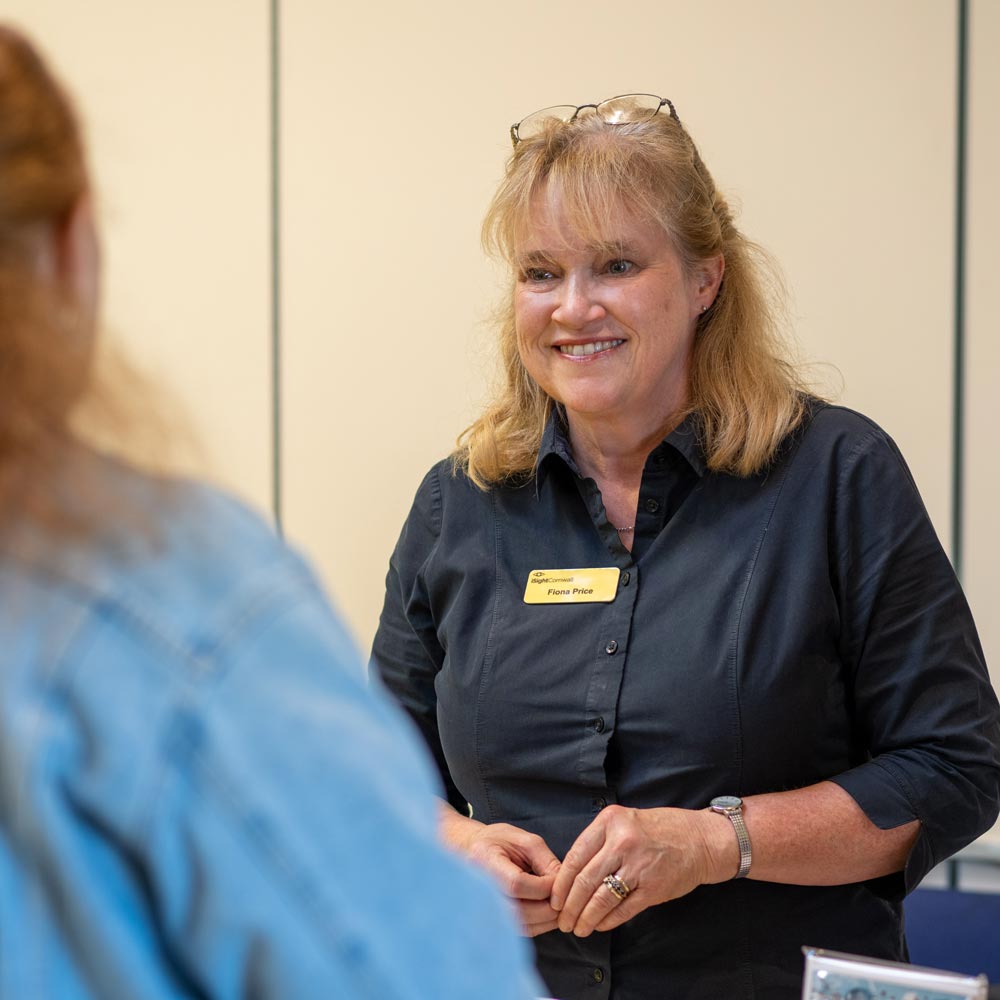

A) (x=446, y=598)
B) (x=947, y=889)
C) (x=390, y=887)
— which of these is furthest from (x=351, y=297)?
(x=390, y=887)

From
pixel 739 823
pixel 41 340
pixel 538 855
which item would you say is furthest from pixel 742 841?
pixel 41 340

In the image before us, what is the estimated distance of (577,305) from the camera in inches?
70.5

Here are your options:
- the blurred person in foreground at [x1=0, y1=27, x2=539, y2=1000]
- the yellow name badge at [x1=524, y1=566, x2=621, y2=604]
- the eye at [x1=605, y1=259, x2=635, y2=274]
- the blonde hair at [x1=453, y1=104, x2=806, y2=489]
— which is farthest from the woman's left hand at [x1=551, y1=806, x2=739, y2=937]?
the blurred person in foreground at [x1=0, y1=27, x2=539, y2=1000]

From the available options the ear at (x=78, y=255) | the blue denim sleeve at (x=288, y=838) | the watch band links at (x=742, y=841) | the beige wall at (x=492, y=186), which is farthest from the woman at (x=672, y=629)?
the ear at (x=78, y=255)

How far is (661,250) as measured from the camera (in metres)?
1.81

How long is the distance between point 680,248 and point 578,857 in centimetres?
89

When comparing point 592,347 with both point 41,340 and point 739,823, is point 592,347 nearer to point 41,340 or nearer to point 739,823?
point 739,823

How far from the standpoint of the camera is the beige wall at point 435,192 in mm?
2277

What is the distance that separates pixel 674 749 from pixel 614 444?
481mm

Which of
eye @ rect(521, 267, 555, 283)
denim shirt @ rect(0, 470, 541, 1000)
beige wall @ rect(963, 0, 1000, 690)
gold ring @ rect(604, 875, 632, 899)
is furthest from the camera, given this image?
beige wall @ rect(963, 0, 1000, 690)

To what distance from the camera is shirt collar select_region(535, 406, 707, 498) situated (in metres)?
1.77

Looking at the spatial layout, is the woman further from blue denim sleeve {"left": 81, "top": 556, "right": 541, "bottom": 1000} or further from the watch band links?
blue denim sleeve {"left": 81, "top": 556, "right": 541, "bottom": 1000}

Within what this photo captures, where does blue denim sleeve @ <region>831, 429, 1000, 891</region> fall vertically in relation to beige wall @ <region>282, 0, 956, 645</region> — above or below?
below

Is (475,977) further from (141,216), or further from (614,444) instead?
(141,216)
